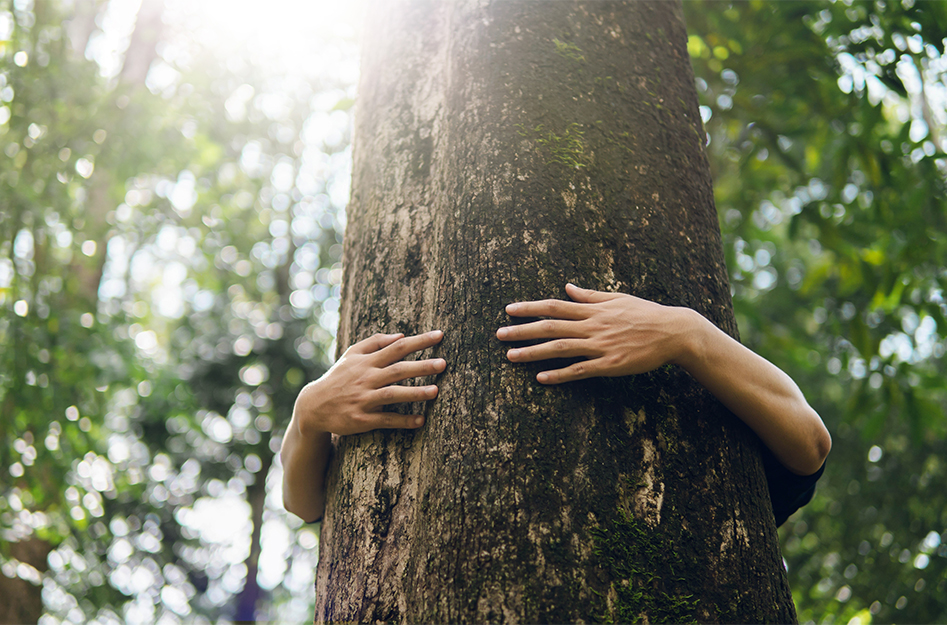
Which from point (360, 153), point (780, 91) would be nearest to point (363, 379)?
point (360, 153)

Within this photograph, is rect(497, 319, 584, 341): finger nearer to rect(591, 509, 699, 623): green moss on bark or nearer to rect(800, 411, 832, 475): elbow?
rect(591, 509, 699, 623): green moss on bark

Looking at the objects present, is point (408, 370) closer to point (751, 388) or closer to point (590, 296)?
point (590, 296)

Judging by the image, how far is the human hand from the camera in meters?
1.32

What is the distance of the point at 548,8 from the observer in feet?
5.89

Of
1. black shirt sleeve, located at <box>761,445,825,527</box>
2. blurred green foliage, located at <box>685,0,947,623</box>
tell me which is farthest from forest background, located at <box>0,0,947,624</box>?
black shirt sleeve, located at <box>761,445,825,527</box>

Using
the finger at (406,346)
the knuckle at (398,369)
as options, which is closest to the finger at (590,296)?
the finger at (406,346)

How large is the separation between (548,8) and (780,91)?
8.22 ft

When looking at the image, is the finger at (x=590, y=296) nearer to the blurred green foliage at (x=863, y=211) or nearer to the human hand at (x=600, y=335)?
the human hand at (x=600, y=335)

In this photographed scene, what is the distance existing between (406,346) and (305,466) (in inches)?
21.1

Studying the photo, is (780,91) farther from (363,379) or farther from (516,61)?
(363,379)

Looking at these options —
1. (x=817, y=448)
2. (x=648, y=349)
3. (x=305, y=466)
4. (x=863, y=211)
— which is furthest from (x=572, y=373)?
(x=863, y=211)

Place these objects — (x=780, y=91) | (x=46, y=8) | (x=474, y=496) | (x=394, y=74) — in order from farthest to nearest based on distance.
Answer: (x=46, y=8), (x=780, y=91), (x=394, y=74), (x=474, y=496)

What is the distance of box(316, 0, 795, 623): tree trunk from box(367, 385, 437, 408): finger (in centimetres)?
6

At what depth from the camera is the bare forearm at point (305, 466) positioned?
5.51 ft
